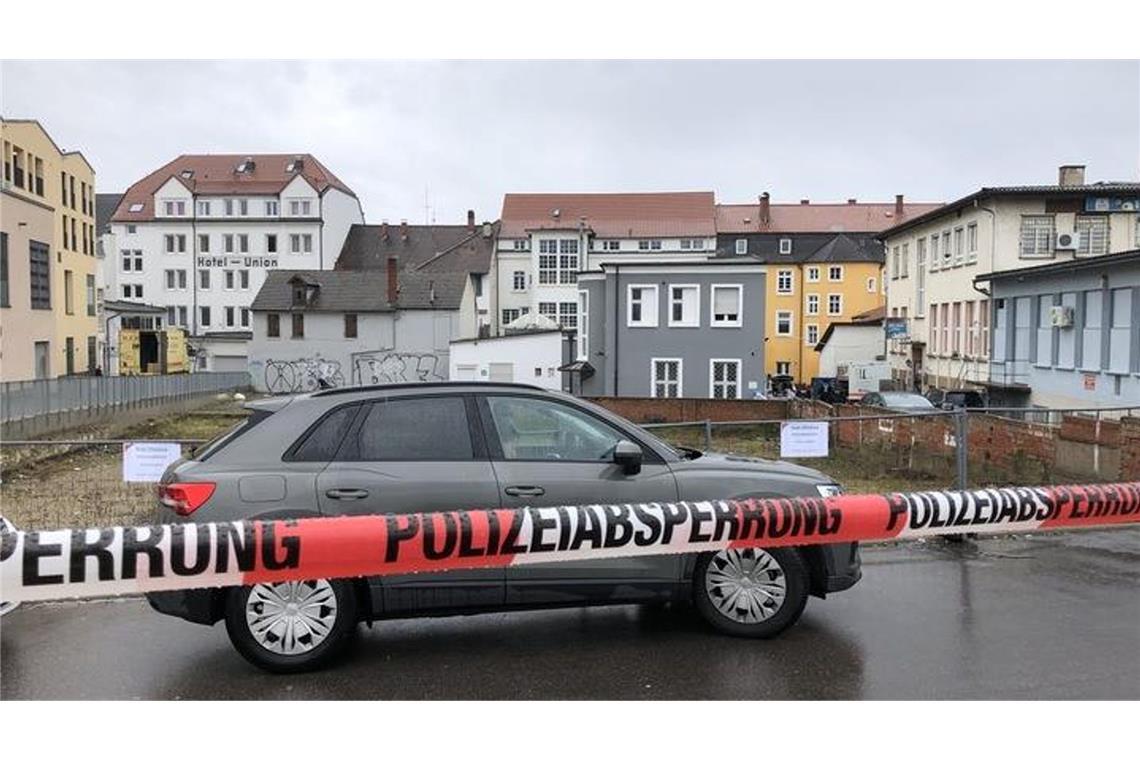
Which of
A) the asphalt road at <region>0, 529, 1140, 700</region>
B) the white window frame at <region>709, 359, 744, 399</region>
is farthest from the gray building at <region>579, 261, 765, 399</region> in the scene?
the asphalt road at <region>0, 529, 1140, 700</region>

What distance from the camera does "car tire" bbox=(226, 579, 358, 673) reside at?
5.51m

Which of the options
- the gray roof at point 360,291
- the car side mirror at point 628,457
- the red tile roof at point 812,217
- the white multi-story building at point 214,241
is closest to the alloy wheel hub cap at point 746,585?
the car side mirror at point 628,457

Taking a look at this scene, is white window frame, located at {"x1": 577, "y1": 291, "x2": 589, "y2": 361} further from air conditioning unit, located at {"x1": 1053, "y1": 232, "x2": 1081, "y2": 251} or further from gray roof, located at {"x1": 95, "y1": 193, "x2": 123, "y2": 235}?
gray roof, located at {"x1": 95, "y1": 193, "x2": 123, "y2": 235}

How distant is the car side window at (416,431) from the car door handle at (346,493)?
217mm

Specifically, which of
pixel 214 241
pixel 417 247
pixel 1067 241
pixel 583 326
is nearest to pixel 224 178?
pixel 214 241

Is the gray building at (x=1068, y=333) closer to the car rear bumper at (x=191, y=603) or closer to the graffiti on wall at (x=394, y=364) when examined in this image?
the car rear bumper at (x=191, y=603)

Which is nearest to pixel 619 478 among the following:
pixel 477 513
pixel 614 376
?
pixel 477 513

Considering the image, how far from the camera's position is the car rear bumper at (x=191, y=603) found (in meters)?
5.53

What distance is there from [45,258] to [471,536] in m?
47.1

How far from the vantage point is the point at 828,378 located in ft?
180

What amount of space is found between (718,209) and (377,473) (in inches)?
3586

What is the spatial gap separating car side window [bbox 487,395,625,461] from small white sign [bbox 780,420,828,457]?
441 cm

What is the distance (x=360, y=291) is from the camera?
204ft

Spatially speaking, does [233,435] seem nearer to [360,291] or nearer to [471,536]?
[471,536]
